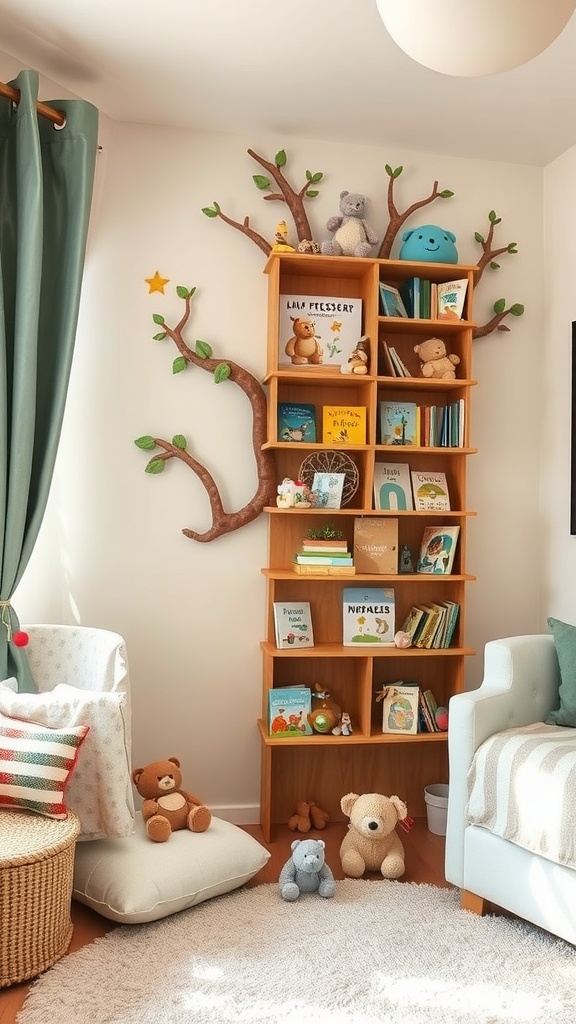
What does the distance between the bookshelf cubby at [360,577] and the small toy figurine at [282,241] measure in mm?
35

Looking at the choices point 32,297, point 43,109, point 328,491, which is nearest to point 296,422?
point 328,491

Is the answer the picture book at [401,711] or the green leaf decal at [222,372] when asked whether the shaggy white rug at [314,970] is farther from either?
the green leaf decal at [222,372]

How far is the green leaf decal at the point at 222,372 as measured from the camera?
3107 millimetres

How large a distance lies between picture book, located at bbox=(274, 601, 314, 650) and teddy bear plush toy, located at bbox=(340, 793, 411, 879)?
22.8 inches

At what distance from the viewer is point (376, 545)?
3.14 metres

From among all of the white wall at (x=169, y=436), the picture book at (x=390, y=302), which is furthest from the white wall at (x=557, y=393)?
the picture book at (x=390, y=302)

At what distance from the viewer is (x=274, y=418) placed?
302 centimetres

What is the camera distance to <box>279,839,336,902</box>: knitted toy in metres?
2.51

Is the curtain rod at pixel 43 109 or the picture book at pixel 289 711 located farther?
the picture book at pixel 289 711

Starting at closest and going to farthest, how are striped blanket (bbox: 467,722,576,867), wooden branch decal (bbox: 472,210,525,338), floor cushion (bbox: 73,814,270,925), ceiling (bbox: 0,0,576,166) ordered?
striped blanket (bbox: 467,722,576,867)
floor cushion (bbox: 73,814,270,925)
ceiling (bbox: 0,0,576,166)
wooden branch decal (bbox: 472,210,525,338)

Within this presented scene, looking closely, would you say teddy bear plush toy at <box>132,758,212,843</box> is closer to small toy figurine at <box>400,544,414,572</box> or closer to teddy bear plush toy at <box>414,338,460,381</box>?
small toy figurine at <box>400,544,414,572</box>

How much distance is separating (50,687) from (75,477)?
2.54 feet

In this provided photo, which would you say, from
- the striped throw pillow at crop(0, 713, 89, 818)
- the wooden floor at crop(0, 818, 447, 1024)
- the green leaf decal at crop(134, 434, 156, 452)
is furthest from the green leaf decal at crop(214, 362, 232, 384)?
the wooden floor at crop(0, 818, 447, 1024)

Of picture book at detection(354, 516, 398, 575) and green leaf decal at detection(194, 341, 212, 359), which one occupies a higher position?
green leaf decal at detection(194, 341, 212, 359)
